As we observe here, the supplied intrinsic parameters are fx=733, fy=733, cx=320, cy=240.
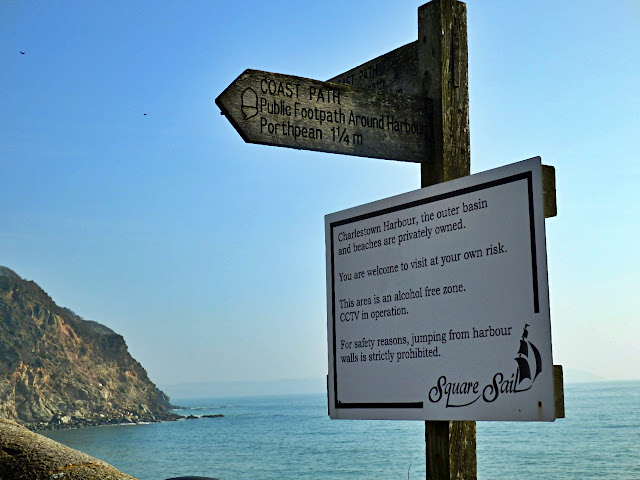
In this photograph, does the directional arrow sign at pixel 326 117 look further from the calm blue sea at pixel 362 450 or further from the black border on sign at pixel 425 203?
the calm blue sea at pixel 362 450

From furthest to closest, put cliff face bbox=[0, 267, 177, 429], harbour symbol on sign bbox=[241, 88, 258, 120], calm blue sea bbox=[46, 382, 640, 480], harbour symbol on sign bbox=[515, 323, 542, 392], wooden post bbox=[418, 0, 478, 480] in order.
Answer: cliff face bbox=[0, 267, 177, 429], calm blue sea bbox=[46, 382, 640, 480], wooden post bbox=[418, 0, 478, 480], harbour symbol on sign bbox=[241, 88, 258, 120], harbour symbol on sign bbox=[515, 323, 542, 392]

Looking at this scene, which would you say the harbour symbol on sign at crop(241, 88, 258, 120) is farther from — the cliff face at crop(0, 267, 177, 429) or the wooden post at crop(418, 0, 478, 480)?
the cliff face at crop(0, 267, 177, 429)

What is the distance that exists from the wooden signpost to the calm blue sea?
155 feet

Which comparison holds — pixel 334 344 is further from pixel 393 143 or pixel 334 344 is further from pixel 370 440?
pixel 370 440

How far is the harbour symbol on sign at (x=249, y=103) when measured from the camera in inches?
150

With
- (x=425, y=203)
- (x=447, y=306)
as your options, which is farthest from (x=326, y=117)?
Answer: (x=447, y=306)

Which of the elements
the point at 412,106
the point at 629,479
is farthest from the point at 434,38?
the point at 629,479

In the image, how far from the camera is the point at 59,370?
112 m

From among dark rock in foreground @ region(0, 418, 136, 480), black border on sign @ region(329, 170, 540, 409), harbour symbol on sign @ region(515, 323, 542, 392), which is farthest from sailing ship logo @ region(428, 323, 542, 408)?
dark rock in foreground @ region(0, 418, 136, 480)

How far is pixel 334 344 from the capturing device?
14.0 ft

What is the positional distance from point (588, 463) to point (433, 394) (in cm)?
6321

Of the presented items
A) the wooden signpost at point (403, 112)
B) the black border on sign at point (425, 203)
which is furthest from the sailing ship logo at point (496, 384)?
the wooden signpost at point (403, 112)

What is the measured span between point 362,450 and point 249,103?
3049 inches

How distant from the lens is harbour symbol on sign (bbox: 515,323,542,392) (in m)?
3.21
